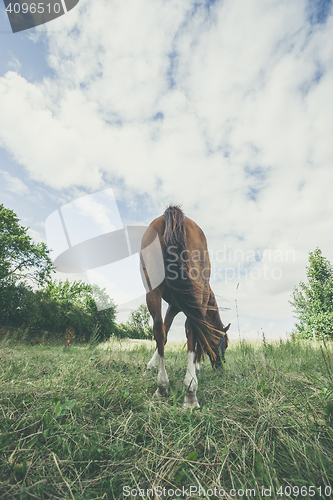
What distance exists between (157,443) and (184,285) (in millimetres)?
1483

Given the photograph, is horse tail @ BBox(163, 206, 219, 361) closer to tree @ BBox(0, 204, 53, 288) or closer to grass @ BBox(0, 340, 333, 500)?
grass @ BBox(0, 340, 333, 500)

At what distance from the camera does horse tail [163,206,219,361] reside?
2.62 meters

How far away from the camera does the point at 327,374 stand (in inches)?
96.4

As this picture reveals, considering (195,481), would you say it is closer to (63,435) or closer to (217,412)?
(217,412)

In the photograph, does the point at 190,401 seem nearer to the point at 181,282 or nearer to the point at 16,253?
the point at 181,282

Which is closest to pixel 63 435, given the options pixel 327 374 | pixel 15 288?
pixel 327 374

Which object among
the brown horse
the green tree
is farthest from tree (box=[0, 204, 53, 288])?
the brown horse

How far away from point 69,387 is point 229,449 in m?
1.54

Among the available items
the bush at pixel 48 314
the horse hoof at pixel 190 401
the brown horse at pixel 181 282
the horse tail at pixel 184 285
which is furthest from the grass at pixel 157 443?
the bush at pixel 48 314

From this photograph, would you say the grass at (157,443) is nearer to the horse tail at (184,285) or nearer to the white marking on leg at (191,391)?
the white marking on leg at (191,391)

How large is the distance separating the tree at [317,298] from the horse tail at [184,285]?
20.7 metres

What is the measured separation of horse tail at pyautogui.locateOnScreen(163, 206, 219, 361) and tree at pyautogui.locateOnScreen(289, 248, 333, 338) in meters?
20.7

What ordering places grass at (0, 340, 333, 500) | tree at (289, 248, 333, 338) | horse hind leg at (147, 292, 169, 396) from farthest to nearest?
1. tree at (289, 248, 333, 338)
2. horse hind leg at (147, 292, 169, 396)
3. grass at (0, 340, 333, 500)

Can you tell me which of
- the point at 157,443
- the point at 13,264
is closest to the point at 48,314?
the point at 13,264
